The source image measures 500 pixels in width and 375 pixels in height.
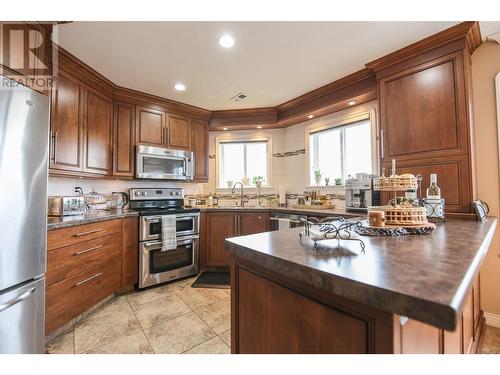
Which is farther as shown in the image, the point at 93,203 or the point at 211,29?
the point at 93,203

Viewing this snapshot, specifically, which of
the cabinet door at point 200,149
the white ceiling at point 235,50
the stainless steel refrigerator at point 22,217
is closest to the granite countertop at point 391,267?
the stainless steel refrigerator at point 22,217

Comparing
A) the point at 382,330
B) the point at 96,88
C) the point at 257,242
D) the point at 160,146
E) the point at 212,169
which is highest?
the point at 96,88

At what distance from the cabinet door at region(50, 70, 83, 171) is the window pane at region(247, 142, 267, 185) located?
7.98 ft

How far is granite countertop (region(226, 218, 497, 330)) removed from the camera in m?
0.46

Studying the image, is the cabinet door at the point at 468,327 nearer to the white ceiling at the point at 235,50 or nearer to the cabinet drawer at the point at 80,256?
the white ceiling at the point at 235,50

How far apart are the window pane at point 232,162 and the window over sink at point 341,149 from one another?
1.20 metres

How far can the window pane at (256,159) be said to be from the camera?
4035 mm

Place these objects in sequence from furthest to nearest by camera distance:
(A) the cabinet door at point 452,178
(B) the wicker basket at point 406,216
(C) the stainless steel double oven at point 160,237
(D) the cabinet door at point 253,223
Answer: (D) the cabinet door at point 253,223, (C) the stainless steel double oven at point 160,237, (A) the cabinet door at point 452,178, (B) the wicker basket at point 406,216

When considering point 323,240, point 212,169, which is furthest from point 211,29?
point 212,169

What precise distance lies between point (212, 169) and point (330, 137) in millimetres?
1991

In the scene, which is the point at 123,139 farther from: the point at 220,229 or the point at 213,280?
the point at 213,280

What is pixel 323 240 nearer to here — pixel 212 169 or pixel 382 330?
pixel 382 330

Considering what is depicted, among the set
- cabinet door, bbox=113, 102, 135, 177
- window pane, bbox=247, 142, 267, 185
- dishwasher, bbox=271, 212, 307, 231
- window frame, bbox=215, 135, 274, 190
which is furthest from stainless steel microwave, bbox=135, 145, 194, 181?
dishwasher, bbox=271, 212, 307, 231

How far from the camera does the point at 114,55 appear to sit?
2180 millimetres
